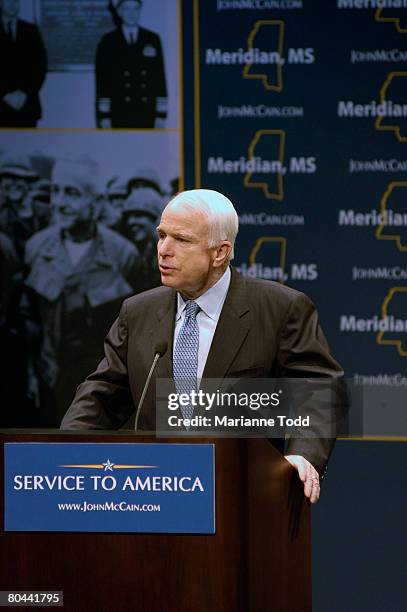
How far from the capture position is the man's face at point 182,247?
9.98 ft

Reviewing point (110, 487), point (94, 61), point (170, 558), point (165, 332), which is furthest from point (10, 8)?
point (170, 558)

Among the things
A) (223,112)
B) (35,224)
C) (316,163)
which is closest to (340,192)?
(316,163)

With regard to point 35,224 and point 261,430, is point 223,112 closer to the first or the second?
point 35,224

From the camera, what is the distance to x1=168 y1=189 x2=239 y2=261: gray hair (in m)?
3.05

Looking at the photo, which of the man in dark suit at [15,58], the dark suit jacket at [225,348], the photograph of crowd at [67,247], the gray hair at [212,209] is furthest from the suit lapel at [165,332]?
the man in dark suit at [15,58]

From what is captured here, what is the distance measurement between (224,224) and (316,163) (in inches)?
62.2

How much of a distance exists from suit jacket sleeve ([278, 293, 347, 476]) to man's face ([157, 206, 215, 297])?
0.32 meters

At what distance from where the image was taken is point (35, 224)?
463 centimetres

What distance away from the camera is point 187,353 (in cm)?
311

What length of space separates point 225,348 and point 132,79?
1.88 metres

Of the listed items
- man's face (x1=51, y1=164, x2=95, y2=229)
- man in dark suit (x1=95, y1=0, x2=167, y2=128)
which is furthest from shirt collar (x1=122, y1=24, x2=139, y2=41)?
man's face (x1=51, y1=164, x2=95, y2=229)

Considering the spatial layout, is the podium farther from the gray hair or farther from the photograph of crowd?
the photograph of crowd

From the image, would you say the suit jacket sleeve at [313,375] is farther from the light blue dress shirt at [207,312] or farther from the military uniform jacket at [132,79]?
the military uniform jacket at [132,79]

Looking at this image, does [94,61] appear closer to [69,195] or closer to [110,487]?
[69,195]
